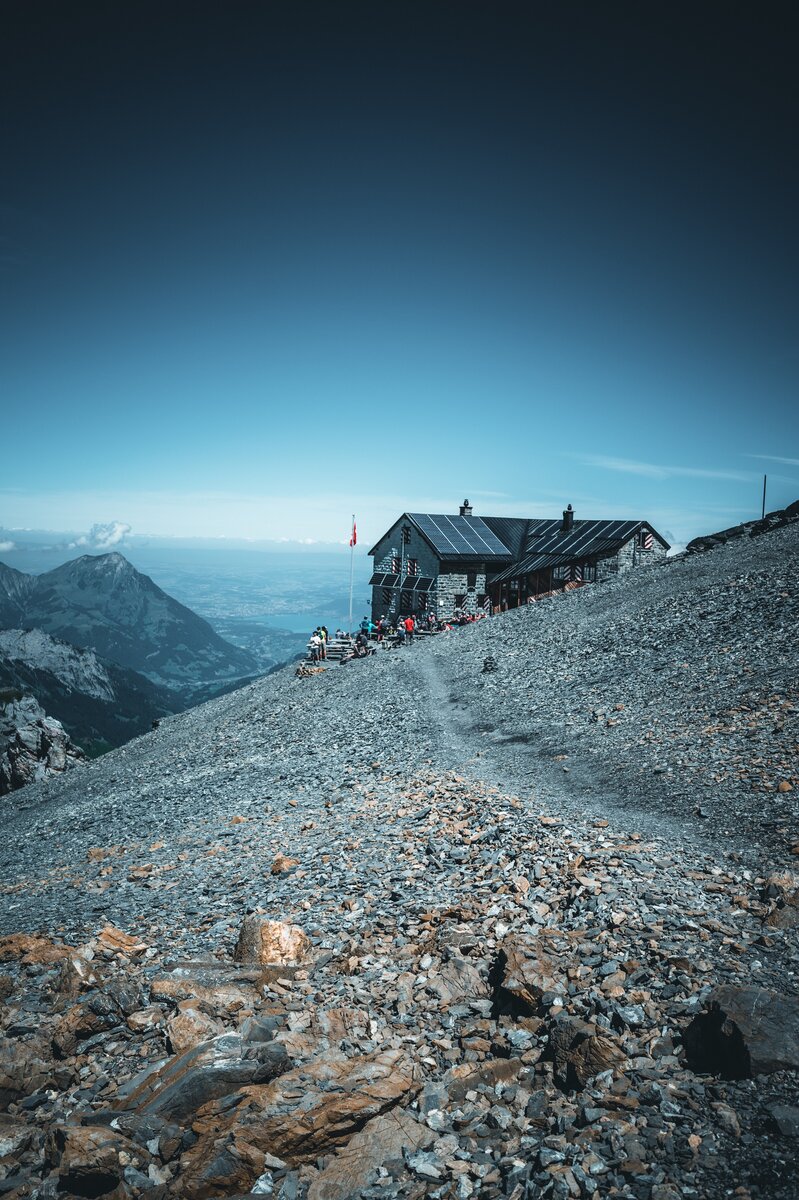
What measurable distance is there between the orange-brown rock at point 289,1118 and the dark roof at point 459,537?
48788mm

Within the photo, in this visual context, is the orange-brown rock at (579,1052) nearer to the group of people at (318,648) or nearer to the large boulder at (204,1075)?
the large boulder at (204,1075)

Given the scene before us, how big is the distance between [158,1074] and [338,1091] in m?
2.07

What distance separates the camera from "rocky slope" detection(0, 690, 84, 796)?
47.9 meters

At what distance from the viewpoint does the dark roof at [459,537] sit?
5491cm

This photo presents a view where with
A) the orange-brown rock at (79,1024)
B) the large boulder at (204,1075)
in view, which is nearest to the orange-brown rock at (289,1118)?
the large boulder at (204,1075)

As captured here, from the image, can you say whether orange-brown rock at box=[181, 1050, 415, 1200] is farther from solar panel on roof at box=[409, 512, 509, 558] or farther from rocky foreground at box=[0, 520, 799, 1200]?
solar panel on roof at box=[409, 512, 509, 558]

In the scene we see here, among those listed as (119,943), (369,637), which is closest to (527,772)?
(119,943)

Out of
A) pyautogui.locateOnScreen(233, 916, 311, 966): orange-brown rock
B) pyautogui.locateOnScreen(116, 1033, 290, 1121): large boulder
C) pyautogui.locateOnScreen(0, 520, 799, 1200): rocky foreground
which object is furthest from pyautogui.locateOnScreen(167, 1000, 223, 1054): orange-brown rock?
pyautogui.locateOnScreen(233, 916, 311, 966): orange-brown rock

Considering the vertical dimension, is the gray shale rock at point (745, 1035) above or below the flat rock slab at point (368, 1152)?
above

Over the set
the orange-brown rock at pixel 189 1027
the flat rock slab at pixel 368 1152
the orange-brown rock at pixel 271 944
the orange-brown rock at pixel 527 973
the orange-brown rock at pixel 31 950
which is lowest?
the orange-brown rock at pixel 31 950

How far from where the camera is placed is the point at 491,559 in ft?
184

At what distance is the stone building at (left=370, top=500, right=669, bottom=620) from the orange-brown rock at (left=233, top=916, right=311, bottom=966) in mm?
45362

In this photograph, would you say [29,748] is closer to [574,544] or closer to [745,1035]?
[574,544]

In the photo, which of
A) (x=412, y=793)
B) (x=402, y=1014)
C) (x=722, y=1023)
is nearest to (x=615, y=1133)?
(x=722, y=1023)
